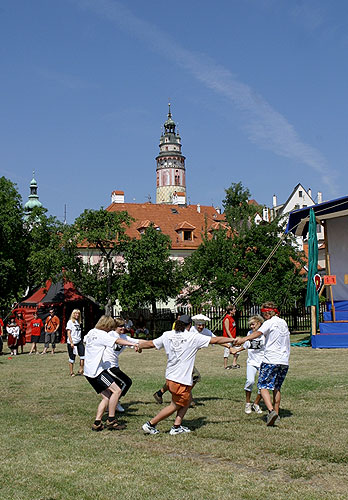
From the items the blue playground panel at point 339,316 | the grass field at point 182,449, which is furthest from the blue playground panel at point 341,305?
the grass field at point 182,449

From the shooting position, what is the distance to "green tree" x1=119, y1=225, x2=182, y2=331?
34969 millimetres

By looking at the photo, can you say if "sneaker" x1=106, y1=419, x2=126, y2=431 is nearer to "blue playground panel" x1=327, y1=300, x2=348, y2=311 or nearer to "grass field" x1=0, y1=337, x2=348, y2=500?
"grass field" x1=0, y1=337, x2=348, y2=500

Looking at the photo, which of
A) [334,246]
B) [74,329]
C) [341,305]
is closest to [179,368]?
[74,329]

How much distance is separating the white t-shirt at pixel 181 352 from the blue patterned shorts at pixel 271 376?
4.34 feet

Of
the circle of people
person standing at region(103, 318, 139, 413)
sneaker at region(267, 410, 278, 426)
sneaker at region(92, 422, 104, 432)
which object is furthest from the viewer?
person standing at region(103, 318, 139, 413)

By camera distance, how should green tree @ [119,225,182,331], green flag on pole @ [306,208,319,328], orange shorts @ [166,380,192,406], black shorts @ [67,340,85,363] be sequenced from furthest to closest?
green tree @ [119,225,182,331]
green flag on pole @ [306,208,319,328]
black shorts @ [67,340,85,363]
orange shorts @ [166,380,192,406]

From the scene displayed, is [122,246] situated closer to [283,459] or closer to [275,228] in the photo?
[275,228]

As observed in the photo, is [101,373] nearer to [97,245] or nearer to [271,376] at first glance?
[271,376]

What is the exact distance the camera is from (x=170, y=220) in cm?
6103

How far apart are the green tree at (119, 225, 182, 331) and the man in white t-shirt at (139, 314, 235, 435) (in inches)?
1023

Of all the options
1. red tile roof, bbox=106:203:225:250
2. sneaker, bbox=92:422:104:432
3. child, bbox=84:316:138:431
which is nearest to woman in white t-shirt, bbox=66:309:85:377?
child, bbox=84:316:138:431

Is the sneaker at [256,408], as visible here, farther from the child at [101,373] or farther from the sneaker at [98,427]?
the sneaker at [98,427]

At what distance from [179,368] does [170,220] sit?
52744 millimetres

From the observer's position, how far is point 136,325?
123 feet
